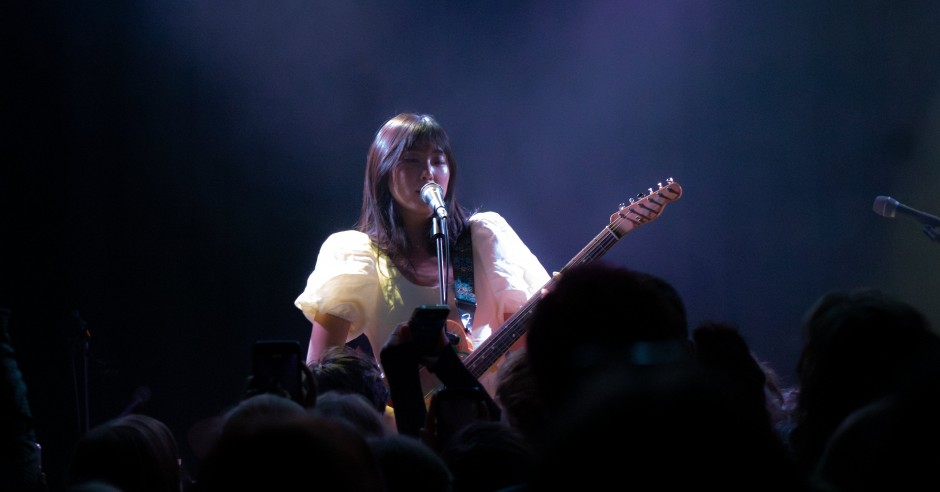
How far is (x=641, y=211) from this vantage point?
3.31 m

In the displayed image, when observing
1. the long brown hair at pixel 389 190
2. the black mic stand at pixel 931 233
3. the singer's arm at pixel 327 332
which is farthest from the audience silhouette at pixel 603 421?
the black mic stand at pixel 931 233

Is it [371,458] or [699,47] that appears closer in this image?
[371,458]

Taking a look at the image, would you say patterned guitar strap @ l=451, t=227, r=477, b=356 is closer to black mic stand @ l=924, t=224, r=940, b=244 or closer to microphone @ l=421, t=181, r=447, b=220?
microphone @ l=421, t=181, r=447, b=220

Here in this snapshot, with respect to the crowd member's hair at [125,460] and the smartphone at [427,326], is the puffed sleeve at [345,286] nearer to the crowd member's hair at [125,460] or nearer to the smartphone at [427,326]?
the smartphone at [427,326]

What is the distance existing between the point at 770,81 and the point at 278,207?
8.25 ft

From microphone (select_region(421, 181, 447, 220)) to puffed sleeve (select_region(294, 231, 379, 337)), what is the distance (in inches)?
11.7

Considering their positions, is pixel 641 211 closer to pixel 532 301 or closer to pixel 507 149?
pixel 532 301

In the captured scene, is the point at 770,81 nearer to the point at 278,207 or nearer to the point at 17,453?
the point at 278,207

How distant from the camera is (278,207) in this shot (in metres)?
4.26

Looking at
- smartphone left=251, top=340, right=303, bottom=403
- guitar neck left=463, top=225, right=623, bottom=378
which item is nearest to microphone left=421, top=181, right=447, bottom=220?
guitar neck left=463, top=225, right=623, bottom=378

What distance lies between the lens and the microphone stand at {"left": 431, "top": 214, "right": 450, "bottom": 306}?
2975 millimetres

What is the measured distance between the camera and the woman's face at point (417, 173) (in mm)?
3275

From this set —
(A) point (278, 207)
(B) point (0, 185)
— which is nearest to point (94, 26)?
(B) point (0, 185)

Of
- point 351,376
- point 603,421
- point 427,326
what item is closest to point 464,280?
point 351,376
